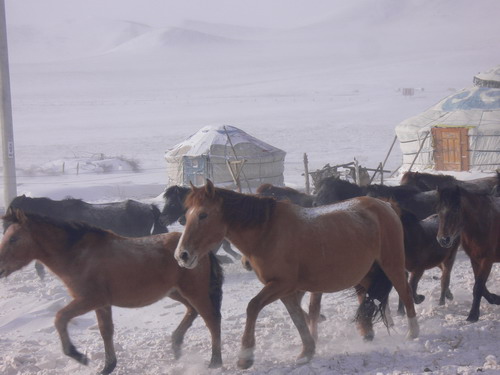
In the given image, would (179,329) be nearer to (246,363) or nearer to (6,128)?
(246,363)

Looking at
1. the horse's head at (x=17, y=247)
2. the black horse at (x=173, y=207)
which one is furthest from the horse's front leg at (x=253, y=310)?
the black horse at (x=173, y=207)

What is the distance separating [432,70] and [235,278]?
265ft

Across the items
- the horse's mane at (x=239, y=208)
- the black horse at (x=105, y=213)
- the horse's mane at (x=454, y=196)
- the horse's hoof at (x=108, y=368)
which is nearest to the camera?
the horse's mane at (x=239, y=208)

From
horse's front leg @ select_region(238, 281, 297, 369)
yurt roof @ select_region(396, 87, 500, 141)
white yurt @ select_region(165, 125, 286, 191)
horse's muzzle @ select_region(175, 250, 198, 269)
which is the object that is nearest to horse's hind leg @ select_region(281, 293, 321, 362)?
horse's front leg @ select_region(238, 281, 297, 369)

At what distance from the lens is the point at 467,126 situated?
21281 millimetres

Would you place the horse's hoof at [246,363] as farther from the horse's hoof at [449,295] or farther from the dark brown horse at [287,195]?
the dark brown horse at [287,195]

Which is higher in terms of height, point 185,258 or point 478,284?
point 185,258

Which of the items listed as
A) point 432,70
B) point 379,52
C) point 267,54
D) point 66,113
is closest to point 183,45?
point 267,54

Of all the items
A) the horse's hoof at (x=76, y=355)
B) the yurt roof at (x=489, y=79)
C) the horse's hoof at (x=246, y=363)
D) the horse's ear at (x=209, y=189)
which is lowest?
the horse's hoof at (x=246, y=363)

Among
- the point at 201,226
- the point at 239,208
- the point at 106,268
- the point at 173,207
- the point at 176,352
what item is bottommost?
the point at 176,352

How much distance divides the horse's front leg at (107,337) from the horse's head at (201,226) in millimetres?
997

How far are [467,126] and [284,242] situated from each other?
57.7 ft

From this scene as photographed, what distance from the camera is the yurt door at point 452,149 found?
69.6 feet

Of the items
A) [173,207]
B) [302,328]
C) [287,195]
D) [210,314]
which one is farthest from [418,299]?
[173,207]
